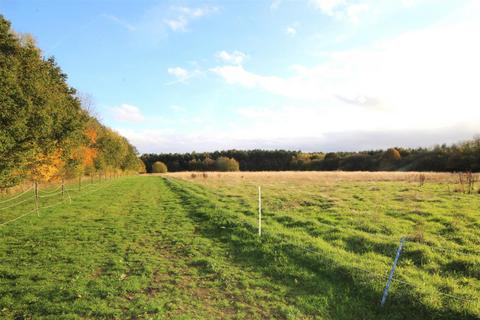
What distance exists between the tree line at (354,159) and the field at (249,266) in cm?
2164

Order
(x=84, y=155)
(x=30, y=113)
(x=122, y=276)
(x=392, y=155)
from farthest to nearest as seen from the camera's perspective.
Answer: (x=392, y=155) < (x=84, y=155) < (x=30, y=113) < (x=122, y=276)

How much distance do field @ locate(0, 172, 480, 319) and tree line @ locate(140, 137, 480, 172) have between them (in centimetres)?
2164

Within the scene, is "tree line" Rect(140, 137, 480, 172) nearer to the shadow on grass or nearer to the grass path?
the shadow on grass

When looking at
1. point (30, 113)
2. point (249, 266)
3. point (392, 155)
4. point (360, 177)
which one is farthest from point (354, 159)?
point (249, 266)

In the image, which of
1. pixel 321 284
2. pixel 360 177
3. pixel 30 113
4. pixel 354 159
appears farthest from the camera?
pixel 354 159

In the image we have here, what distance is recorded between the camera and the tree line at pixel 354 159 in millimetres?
70125

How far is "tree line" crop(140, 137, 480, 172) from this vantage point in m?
70.1

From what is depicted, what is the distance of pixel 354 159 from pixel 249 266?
10766 centimetres

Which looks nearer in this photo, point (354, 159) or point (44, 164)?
point (44, 164)

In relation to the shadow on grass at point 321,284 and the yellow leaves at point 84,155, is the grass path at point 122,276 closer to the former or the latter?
the shadow on grass at point 321,284

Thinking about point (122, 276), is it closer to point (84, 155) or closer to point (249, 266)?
point (249, 266)

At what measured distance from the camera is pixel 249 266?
1016 centimetres

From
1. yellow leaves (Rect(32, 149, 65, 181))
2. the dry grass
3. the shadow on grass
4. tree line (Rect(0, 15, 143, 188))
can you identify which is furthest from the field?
the dry grass

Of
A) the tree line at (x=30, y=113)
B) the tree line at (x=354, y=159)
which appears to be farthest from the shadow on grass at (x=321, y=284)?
the tree line at (x=354, y=159)
